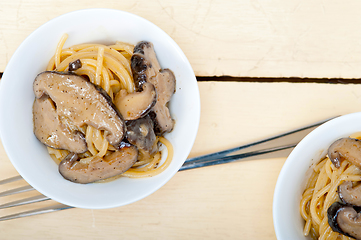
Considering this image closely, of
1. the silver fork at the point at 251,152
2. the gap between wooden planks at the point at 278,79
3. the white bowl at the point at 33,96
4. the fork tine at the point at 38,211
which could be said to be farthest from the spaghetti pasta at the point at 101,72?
the gap between wooden planks at the point at 278,79

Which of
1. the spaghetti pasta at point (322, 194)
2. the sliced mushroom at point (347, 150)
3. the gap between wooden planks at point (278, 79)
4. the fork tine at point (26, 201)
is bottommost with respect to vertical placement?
the fork tine at point (26, 201)

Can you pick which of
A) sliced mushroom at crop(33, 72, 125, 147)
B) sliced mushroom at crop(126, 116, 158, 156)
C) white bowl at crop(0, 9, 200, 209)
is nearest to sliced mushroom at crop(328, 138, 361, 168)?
white bowl at crop(0, 9, 200, 209)

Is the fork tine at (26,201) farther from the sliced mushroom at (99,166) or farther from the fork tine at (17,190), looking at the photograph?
the sliced mushroom at (99,166)

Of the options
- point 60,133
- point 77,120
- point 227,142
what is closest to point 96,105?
point 77,120

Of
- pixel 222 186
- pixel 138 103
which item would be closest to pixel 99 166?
pixel 138 103

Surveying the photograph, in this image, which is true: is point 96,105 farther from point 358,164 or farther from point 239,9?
point 358,164

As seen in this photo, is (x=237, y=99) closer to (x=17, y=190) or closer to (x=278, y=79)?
(x=278, y=79)

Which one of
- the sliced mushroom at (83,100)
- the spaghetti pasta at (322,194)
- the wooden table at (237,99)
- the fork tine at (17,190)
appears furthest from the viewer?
the wooden table at (237,99)
